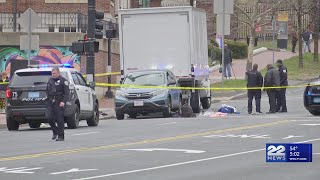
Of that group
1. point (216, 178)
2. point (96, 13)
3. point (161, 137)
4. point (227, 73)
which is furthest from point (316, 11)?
point (216, 178)

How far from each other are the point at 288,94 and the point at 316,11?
1165 cm

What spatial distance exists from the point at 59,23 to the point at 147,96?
11.7 metres

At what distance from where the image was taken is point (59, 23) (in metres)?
36.9

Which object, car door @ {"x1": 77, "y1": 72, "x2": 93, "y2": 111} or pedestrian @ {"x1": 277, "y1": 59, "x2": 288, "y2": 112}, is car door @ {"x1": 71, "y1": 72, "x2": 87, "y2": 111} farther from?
pedestrian @ {"x1": 277, "y1": 59, "x2": 288, "y2": 112}

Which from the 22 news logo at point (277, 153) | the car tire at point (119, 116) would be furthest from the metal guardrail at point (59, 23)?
the 22 news logo at point (277, 153)

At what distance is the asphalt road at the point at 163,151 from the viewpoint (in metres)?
12.3

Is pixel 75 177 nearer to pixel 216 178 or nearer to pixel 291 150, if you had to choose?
pixel 216 178

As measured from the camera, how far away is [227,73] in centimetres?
4362

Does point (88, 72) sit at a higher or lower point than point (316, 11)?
lower

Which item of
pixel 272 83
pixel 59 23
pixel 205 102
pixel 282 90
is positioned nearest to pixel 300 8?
pixel 59 23

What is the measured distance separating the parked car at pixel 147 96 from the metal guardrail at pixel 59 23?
29.0ft

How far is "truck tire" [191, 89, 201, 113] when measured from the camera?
29.4m

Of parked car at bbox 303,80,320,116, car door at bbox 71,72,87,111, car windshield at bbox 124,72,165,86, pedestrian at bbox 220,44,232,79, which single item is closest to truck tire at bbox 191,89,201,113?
car windshield at bbox 124,72,165,86

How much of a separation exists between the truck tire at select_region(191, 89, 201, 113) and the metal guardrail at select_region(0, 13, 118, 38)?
8.16 m
